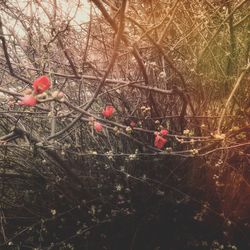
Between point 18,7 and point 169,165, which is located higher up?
point 18,7

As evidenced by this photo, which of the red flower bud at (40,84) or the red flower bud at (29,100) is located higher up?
the red flower bud at (40,84)

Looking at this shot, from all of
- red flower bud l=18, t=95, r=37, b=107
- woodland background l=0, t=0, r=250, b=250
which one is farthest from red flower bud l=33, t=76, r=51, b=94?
woodland background l=0, t=0, r=250, b=250

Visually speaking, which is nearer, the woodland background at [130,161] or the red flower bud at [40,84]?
the red flower bud at [40,84]

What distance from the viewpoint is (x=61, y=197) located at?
10.6 ft

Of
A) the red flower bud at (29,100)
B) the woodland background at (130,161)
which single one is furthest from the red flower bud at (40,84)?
the woodland background at (130,161)

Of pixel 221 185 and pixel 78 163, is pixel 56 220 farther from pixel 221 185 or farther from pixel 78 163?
pixel 221 185

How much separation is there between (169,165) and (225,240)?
74 centimetres

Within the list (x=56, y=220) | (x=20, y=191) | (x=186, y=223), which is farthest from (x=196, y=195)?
(x=20, y=191)

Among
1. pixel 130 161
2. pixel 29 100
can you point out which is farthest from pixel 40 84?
pixel 130 161

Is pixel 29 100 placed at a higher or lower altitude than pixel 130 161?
higher

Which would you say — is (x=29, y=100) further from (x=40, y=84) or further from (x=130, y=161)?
(x=130, y=161)

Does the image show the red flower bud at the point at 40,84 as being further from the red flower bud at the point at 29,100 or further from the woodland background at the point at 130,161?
the woodland background at the point at 130,161

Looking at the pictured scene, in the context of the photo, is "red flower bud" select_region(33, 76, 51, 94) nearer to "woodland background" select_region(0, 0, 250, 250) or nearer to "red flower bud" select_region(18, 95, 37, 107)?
"red flower bud" select_region(18, 95, 37, 107)

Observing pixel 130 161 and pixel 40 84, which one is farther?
pixel 130 161
